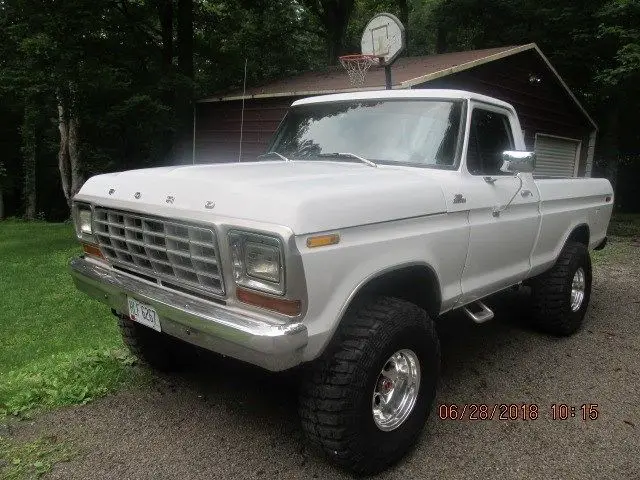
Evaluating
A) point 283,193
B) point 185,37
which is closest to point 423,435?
point 283,193

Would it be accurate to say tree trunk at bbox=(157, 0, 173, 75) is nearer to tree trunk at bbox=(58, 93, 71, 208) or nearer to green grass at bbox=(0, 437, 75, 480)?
Result: tree trunk at bbox=(58, 93, 71, 208)

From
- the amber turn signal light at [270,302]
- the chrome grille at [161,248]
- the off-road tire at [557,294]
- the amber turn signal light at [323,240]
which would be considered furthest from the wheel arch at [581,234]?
the chrome grille at [161,248]

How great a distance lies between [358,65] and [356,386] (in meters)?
8.44

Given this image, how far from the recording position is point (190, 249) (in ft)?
8.54

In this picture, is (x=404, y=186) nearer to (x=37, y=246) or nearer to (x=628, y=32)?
(x=37, y=246)

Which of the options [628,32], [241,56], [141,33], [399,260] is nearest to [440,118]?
[399,260]

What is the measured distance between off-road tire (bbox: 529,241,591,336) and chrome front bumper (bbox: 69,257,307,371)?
308 cm

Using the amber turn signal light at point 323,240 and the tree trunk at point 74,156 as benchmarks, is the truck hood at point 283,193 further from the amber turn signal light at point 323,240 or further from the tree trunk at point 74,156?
the tree trunk at point 74,156

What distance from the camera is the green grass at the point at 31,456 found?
274 cm

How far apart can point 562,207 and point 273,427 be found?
3.10 m

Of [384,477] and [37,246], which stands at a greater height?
[384,477]

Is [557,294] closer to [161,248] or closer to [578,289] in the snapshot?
[578,289]
